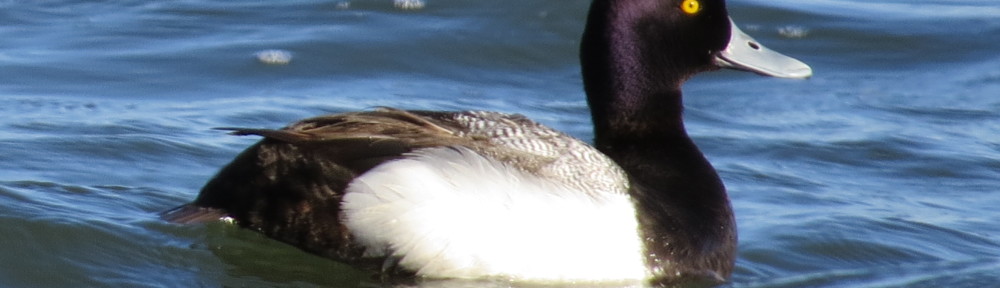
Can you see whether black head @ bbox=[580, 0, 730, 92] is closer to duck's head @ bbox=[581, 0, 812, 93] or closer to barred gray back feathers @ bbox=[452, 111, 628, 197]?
duck's head @ bbox=[581, 0, 812, 93]

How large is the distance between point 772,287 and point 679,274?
0.51 meters

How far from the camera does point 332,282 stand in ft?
17.1

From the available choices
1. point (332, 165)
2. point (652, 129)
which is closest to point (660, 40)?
point (652, 129)

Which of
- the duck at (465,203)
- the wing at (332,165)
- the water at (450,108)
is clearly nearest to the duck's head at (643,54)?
the duck at (465,203)

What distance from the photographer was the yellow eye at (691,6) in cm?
582

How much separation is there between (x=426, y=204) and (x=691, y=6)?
4.66ft

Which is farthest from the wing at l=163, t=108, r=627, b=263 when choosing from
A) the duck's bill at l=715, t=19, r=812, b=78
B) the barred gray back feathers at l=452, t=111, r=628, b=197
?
the duck's bill at l=715, t=19, r=812, b=78

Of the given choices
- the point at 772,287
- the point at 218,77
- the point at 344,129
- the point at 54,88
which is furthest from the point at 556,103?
the point at 344,129

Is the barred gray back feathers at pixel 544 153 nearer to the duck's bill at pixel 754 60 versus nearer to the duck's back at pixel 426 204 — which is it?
the duck's back at pixel 426 204

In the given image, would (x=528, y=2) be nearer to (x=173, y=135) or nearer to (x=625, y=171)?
(x=173, y=135)

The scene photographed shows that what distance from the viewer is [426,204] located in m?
4.91

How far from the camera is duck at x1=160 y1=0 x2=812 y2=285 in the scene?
4.92 m

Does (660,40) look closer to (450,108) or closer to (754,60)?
(754,60)

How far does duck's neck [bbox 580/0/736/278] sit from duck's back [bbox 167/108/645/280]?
343 mm
